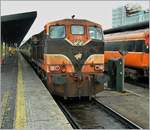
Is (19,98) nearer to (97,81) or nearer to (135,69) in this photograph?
(97,81)

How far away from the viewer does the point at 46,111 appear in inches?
359

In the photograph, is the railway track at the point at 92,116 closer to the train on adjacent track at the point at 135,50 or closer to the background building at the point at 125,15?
the train on adjacent track at the point at 135,50

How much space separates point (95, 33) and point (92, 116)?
11.2 ft

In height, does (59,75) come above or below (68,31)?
below

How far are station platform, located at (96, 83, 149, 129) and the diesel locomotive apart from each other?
40.3 inches

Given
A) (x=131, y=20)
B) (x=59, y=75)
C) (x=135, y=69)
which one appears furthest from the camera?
(x=131, y=20)

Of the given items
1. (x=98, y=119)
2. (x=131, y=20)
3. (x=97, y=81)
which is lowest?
(x=98, y=119)

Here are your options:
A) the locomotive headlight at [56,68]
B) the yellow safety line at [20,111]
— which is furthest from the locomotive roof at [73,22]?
the yellow safety line at [20,111]

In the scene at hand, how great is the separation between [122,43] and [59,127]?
1406 centimetres

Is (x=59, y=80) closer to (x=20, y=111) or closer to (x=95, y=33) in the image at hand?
(x=95, y=33)

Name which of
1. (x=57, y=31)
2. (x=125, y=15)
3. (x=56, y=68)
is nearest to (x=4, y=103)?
(x=56, y=68)

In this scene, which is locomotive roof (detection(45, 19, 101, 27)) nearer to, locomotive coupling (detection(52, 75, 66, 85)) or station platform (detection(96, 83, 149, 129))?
locomotive coupling (detection(52, 75, 66, 85))

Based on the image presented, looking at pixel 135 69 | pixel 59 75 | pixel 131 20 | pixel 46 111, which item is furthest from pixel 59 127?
pixel 131 20

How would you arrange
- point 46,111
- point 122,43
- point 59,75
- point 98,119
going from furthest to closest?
point 122,43 → point 59,75 → point 98,119 → point 46,111
